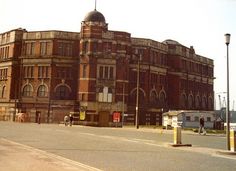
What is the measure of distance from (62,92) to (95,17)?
15.0 metres

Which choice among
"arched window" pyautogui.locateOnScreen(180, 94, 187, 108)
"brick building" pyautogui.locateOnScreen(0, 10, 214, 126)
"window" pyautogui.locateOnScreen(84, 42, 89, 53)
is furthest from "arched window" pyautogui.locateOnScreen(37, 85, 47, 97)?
"arched window" pyautogui.locateOnScreen(180, 94, 187, 108)

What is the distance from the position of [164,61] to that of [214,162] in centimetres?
6586

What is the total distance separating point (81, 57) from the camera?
227 ft

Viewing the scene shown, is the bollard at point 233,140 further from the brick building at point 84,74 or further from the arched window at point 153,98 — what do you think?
the arched window at point 153,98

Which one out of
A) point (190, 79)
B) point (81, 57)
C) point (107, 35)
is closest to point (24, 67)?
point (81, 57)

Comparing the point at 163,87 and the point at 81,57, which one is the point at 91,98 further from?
the point at 163,87

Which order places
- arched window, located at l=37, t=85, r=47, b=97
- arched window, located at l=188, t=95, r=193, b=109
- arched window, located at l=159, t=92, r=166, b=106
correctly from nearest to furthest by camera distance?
1. arched window, located at l=37, t=85, r=47, b=97
2. arched window, located at l=159, t=92, r=166, b=106
3. arched window, located at l=188, t=95, r=193, b=109

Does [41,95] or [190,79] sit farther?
[190,79]

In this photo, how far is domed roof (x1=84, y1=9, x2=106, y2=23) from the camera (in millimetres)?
72000

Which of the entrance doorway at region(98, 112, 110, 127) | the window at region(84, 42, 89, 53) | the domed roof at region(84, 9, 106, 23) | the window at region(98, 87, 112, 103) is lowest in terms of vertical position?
the entrance doorway at region(98, 112, 110, 127)

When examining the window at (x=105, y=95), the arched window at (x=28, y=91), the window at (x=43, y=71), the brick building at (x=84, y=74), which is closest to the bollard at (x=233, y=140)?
the brick building at (x=84, y=74)

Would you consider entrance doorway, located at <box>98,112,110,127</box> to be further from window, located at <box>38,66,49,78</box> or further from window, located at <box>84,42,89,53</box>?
window, located at <box>38,66,49,78</box>

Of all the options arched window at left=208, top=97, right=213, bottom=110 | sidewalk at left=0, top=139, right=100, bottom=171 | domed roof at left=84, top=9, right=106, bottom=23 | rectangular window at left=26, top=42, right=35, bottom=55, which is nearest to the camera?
sidewalk at left=0, top=139, right=100, bottom=171

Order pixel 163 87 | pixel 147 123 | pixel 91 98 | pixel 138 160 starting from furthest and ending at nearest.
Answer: pixel 163 87 → pixel 147 123 → pixel 91 98 → pixel 138 160
